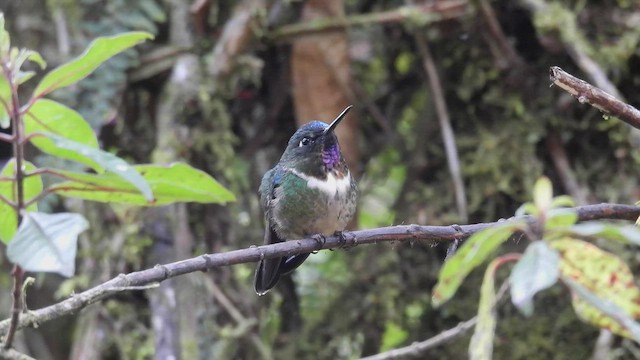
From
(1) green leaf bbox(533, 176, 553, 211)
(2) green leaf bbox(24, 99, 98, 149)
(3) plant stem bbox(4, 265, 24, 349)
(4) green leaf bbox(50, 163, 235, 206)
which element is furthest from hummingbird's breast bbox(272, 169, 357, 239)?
(1) green leaf bbox(533, 176, 553, 211)

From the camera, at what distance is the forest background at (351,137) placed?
3209mm

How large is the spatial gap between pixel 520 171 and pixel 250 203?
1078mm

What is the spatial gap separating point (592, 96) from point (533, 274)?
64 centimetres

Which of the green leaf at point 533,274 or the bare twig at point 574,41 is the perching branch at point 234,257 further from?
the bare twig at point 574,41

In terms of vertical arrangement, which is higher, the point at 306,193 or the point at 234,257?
the point at 306,193

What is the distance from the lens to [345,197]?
2.93 meters

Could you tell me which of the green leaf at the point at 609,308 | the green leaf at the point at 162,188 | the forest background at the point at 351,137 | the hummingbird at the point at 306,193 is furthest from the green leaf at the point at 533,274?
the forest background at the point at 351,137

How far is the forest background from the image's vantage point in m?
3.21

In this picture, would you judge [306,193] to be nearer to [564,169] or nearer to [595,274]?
[564,169]

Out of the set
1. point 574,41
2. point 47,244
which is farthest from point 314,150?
point 47,244

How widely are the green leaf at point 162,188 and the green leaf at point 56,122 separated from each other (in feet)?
0.25

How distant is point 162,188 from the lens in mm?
1523

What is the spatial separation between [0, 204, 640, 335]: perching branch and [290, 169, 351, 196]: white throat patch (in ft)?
3.17

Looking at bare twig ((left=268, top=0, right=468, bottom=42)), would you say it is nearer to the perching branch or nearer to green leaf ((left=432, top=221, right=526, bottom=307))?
the perching branch
